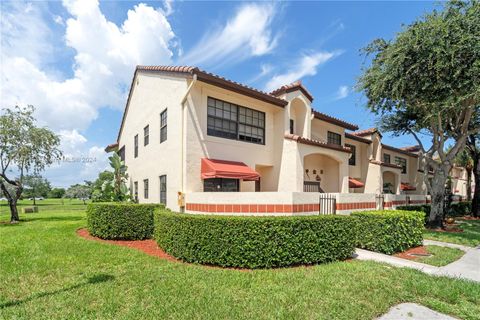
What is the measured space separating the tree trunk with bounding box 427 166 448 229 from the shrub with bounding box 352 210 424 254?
8.33 metres

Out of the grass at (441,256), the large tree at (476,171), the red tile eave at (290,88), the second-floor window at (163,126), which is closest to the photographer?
the grass at (441,256)

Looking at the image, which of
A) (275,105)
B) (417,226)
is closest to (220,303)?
(417,226)

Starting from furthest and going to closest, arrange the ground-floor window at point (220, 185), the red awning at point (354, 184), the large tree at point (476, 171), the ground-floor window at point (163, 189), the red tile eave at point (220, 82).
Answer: the large tree at point (476, 171), the red awning at point (354, 184), the ground-floor window at point (163, 189), the ground-floor window at point (220, 185), the red tile eave at point (220, 82)

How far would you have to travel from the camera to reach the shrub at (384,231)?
9445 mm

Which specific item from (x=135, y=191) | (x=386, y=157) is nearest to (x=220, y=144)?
(x=135, y=191)

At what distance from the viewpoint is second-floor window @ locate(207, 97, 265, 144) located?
12.6 m

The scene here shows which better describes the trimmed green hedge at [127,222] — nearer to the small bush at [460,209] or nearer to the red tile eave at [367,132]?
the red tile eave at [367,132]

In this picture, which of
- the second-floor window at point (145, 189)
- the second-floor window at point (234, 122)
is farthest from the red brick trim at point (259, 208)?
the second-floor window at point (145, 189)

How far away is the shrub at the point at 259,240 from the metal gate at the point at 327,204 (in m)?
1.85

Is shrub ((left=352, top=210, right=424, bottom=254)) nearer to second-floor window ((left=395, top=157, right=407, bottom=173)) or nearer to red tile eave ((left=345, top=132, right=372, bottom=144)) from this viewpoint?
red tile eave ((left=345, top=132, right=372, bottom=144))

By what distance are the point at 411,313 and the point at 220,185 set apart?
8.81 metres

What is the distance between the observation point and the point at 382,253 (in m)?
9.41

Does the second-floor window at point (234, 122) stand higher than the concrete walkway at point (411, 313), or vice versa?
the second-floor window at point (234, 122)

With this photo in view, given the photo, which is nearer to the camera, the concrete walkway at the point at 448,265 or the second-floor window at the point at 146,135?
the concrete walkway at the point at 448,265
